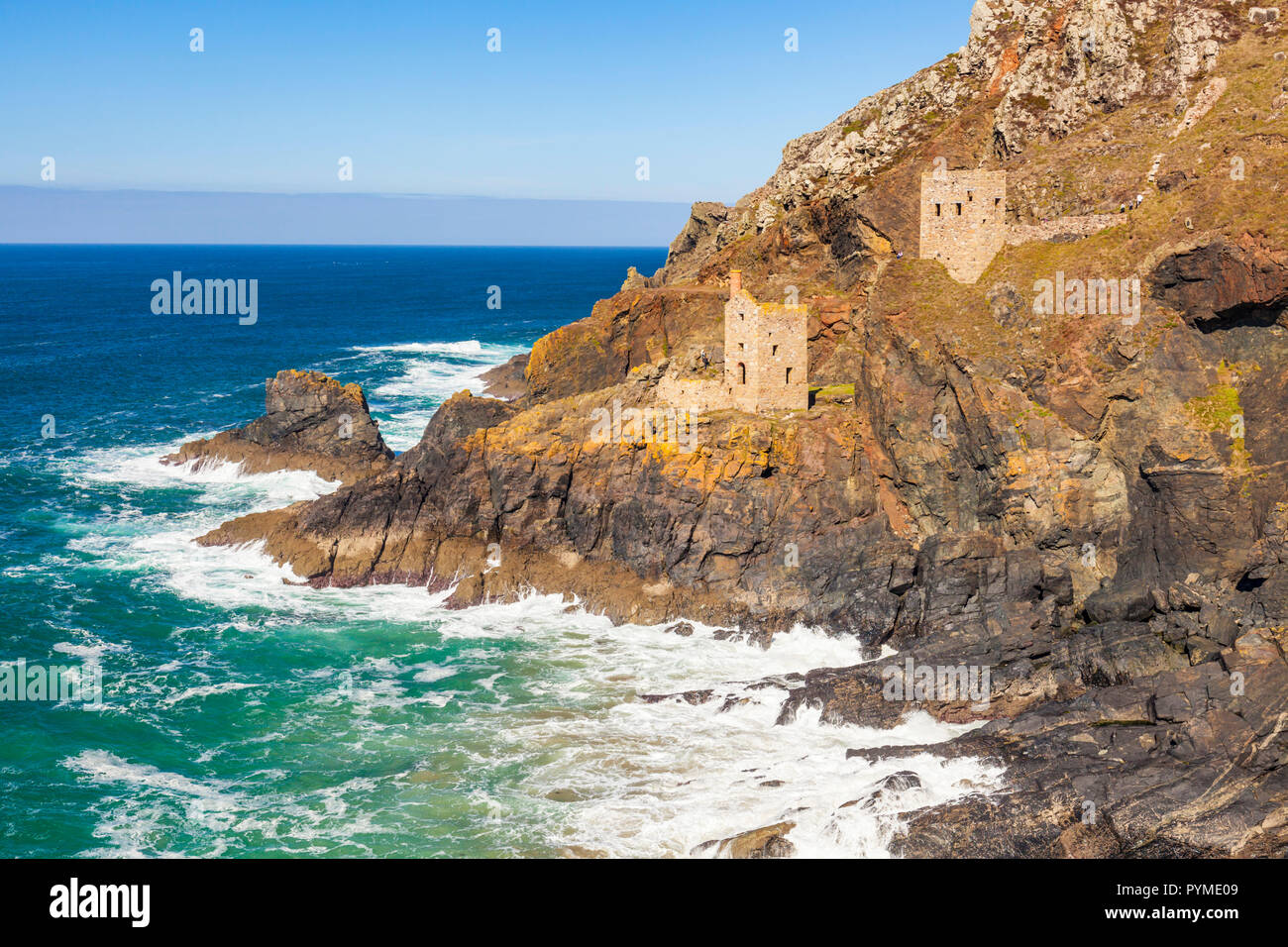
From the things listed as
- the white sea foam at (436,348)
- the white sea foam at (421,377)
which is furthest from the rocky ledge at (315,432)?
the white sea foam at (436,348)

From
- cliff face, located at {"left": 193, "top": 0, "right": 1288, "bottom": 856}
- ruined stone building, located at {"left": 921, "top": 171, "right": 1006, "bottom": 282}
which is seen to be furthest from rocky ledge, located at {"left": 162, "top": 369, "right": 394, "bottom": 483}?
ruined stone building, located at {"left": 921, "top": 171, "right": 1006, "bottom": 282}

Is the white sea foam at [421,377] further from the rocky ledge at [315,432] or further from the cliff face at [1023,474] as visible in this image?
the cliff face at [1023,474]

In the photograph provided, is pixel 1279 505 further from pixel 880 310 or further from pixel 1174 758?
pixel 880 310

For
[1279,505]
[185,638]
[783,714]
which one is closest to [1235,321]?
[1279,505]

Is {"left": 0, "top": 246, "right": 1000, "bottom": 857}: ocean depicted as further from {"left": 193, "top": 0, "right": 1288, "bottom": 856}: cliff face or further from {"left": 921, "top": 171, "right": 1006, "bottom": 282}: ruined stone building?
{"left": 921, "top": 171, "right": 1006, "bottom": 282}: ruined stone building

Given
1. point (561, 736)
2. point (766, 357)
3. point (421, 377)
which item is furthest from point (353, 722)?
point (421, 377)

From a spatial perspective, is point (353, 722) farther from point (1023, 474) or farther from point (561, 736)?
point (1023, 474)
